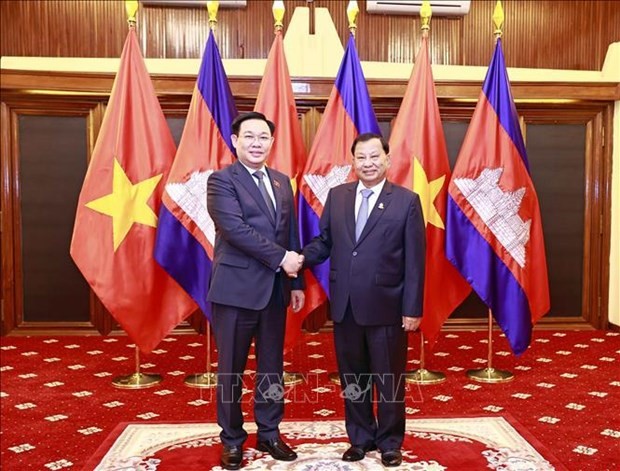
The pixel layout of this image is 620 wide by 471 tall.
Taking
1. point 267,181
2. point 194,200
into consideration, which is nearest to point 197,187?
point 194,200

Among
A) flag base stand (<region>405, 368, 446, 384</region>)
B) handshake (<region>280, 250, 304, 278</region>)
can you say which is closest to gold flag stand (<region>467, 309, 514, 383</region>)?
flag base stand (<region>405, 368, 446, 384</region>)

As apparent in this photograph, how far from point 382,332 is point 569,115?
4.42 m

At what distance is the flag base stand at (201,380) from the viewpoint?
459 centimetres

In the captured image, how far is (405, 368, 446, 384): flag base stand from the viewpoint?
4637 millimetres

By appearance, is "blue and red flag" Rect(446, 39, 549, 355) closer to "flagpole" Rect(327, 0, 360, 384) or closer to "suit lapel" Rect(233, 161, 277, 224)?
"flagpole" Rect(327, 0, 360, 384)

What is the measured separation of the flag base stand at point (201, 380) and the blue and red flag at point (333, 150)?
2.76 ft

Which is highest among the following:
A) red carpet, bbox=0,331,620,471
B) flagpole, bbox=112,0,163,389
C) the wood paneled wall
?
the wood paneled wall

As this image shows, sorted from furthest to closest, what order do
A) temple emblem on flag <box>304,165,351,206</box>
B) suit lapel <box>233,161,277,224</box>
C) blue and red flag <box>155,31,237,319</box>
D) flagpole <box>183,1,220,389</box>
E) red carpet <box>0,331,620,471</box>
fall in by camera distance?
temple emblem on flag <box>304,165,351,206</box>, flagpole <box>183,1,220,389</box>, blue and red flag <box>155,31,237,319</box>, red carpet <box>0,331,620,471</box>, suit lapel <box>233,161,277,224</box>

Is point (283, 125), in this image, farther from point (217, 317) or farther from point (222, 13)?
point (222, 13)

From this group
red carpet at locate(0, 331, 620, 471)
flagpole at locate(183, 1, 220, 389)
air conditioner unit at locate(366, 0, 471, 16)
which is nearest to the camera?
red carpet at locate(0, 331, 620, 471)

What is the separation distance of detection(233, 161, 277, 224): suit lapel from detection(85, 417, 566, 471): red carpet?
115cm

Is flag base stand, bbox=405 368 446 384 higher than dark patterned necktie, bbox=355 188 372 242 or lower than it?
lower

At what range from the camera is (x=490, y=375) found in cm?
472

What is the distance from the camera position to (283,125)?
15.0 feet
